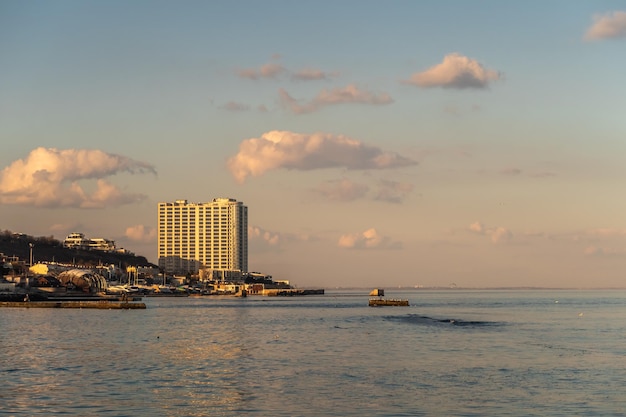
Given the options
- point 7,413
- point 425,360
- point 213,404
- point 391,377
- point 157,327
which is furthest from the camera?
point 157,327

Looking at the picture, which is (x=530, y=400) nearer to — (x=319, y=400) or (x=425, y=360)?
(x=319, y=400)

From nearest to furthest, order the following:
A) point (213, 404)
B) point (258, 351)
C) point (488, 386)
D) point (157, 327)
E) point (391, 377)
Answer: point (213, 404)
point (488, 386)
point (391, 377)
point (258, 351)
point (157, 327)

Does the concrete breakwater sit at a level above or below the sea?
above

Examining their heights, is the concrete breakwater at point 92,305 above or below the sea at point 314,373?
above

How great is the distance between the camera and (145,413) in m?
39.8

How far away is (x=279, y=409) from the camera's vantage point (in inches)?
1612

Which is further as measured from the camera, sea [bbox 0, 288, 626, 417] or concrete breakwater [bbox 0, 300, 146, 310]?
concrete breakwater [bbox 0, 300, 146, 310]

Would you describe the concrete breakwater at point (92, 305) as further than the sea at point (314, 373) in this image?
Yes

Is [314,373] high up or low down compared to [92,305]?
down

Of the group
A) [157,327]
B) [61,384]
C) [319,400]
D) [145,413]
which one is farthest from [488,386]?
[157,327]

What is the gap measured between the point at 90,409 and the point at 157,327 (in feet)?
223

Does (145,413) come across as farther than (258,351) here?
No

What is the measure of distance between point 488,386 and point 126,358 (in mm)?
30214

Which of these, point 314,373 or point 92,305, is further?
point 92,305
